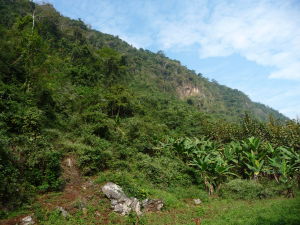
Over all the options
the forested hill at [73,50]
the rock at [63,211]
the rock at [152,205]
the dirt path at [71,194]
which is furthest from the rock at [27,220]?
the forested hill at [73,50]

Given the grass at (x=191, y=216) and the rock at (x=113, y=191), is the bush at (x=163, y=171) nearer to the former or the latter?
the grass at (x=191, y=216)

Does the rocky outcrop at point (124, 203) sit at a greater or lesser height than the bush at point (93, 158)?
lesser

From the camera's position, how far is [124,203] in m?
10.8

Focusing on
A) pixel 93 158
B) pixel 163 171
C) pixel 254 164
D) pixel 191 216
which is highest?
pixel 254 164

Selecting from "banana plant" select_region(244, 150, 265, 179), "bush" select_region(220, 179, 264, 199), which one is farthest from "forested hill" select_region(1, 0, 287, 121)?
"banana plant" select_region(244, 150, 265, 179)

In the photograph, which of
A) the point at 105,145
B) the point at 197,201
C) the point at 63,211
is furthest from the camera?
the point at 105,145

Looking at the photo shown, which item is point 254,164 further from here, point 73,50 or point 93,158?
point 73,50

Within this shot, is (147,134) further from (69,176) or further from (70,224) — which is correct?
(70,224)

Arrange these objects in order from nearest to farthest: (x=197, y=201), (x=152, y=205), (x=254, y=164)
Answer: (x=152, y=205)
(x=197, y=201)
(x=254, y=164)

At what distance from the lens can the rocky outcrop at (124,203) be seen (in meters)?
10.5

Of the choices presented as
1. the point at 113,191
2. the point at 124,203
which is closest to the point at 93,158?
the point at 113,191

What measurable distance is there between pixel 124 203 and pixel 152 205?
153cm

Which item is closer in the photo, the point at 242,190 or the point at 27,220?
the point at 27,220

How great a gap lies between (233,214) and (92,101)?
15085 millimetres
